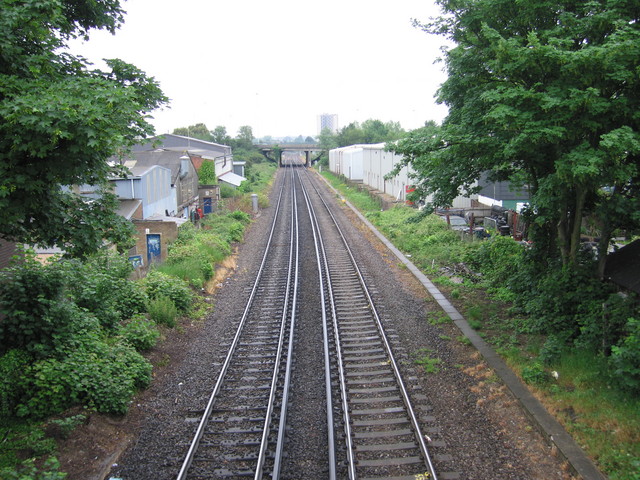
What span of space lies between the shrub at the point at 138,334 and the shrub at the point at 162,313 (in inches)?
40.0

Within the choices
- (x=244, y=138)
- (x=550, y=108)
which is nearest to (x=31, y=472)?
(x=550, y=108)

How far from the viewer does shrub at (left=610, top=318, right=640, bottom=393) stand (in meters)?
7.51

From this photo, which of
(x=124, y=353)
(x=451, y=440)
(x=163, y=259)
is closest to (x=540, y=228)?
(x=451, y=440)

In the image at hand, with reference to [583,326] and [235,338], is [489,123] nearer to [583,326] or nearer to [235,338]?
[583,326]

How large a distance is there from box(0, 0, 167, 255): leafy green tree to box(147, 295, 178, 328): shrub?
5.00 metres

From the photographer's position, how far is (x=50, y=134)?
579 cm

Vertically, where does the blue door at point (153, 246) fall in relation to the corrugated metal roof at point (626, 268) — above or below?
below

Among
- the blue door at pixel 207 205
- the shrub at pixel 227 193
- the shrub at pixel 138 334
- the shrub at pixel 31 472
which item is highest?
the shrub at pixel 227 193

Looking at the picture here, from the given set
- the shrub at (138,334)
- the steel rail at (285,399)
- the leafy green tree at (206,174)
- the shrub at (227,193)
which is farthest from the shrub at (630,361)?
the leafy green tree at (206,174)

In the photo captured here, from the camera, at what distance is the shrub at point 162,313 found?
489 inches

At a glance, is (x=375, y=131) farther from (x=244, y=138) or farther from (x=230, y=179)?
(x=230, y=179)

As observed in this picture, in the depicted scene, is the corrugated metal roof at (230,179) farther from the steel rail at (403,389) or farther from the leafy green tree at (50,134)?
the leafy green tree at (50,134)

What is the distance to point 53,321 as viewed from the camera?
8.59m

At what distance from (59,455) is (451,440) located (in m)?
5.96
